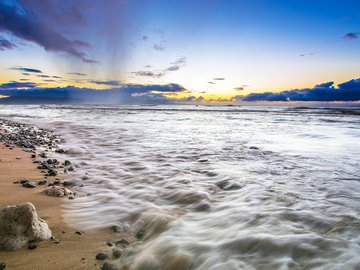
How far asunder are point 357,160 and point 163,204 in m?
6.12

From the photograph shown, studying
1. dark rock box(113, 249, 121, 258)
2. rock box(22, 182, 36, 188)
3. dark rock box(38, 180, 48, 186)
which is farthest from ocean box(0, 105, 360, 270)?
rock box(22, 182, 36, 188)

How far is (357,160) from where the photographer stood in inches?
A: 307

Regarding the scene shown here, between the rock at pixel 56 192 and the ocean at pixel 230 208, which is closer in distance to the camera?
the ocean at pixel 230 208

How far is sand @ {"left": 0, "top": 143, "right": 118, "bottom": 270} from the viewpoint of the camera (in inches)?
105

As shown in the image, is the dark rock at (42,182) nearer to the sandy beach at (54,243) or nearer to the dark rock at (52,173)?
the sandy beach at (54,243)

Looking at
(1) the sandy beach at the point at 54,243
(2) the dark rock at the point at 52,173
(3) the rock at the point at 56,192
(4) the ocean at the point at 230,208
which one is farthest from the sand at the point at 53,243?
(2) the dark rock at the point at 52,173

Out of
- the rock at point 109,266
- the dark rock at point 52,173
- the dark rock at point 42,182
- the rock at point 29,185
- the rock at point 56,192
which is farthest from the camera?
the dark rock at point 52,173

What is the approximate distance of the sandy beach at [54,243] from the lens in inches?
105

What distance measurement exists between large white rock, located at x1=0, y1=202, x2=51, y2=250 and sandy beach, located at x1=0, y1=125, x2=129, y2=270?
8 centimetres

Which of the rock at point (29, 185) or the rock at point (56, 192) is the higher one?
the rock at point (29, 185)

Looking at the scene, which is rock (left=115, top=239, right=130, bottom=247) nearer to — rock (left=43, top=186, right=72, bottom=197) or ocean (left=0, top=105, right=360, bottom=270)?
ocean (left=0, top=105, right=360, bottom=270)

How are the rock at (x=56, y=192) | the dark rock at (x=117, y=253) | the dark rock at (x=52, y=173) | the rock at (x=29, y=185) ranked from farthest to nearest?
1. the dark rock at (x=52, y=173)
2. the rock at (x=29, y=185)
3. the rock at (x=56, y=192)
4. the dark rock at (x=117, y=253)

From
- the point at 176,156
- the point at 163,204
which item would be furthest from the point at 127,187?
the point at 176,156

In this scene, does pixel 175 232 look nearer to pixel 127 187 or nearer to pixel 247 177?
pixel 127 187
